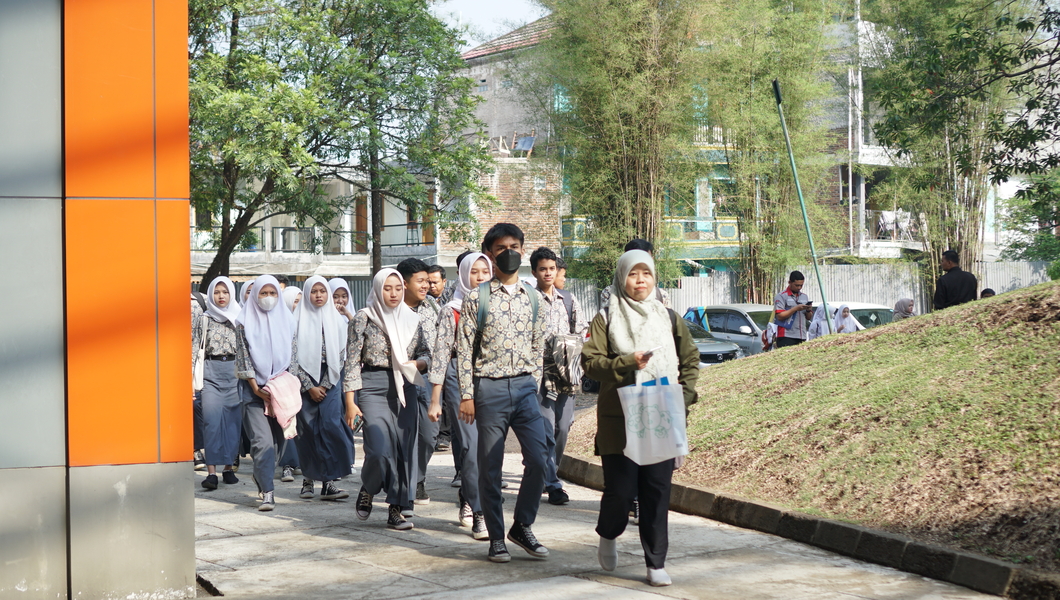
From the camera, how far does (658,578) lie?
18.6ft

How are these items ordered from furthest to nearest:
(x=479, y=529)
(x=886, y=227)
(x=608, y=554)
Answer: (x=886, y=227), (x=479, y=529), (x=608, y=554)

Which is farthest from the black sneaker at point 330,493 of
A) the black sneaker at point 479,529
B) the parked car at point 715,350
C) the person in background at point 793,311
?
the parked car at point 715,350

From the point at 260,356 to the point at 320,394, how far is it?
0.61 m

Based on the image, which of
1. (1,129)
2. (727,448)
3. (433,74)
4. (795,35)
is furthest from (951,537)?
(795,35)

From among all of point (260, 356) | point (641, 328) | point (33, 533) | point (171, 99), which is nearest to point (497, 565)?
point (641, 328)

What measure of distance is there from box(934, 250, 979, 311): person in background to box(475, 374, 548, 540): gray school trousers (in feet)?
28.7

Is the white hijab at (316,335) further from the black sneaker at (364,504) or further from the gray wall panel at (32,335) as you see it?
the gray wall panel at (32,335)

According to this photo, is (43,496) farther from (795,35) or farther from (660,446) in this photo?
(795,35)

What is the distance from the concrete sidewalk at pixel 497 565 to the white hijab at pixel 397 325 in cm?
106

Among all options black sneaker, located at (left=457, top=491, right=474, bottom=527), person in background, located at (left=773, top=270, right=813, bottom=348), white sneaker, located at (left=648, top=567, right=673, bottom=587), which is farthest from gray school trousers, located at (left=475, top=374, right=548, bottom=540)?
person in background, located at (left=773, top=270, right=813, bottom=348)

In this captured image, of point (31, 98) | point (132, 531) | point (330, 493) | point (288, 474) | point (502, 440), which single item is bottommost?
point (288, 474)

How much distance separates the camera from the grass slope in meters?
6.54

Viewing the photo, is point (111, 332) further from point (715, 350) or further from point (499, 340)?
point (715, 350)

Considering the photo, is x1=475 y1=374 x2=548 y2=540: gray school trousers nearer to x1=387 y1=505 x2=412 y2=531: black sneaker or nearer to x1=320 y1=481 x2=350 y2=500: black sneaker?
x1=387 y1=505 x2=412 y2=531: black sneaker
